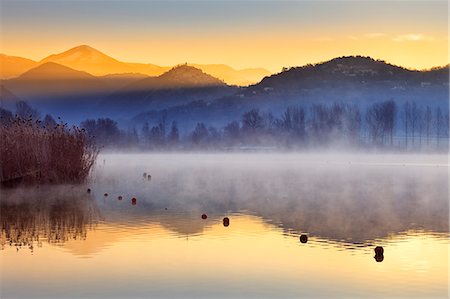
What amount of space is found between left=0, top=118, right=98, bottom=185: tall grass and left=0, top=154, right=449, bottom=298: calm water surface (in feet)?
4.50

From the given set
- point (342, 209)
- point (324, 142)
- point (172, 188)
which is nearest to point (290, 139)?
point (324, 142)

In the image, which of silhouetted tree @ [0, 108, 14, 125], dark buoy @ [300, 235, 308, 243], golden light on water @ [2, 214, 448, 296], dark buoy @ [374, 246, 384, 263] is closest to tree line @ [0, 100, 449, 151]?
silhouetted tree @ [0, 108, 14, 125]

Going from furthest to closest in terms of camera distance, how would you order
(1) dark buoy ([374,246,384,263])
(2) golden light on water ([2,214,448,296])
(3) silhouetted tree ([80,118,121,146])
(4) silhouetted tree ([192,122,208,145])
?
(3) silhouetted tree ([80,118,121,146]) < (4) silhouetted tree ([192,122,208,145]) < (1) dark buoy ([374,246,384,263]) < (2) golden light on water ([2,214,448,296])

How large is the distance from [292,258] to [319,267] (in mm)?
1242

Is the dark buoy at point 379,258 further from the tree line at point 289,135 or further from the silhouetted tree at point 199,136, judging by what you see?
the silhouetted tree at point 199,136

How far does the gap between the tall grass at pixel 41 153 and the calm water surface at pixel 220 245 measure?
1371mm

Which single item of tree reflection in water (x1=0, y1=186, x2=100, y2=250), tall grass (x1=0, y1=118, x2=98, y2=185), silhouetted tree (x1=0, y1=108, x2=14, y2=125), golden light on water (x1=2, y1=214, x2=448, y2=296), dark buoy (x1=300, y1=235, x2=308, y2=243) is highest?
silhouetted tree (x1=0, y1=108, x2=14, y2=125)

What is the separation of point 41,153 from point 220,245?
60.8 ft

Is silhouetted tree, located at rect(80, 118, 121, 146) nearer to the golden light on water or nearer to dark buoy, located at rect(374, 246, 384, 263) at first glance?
the golden light on water

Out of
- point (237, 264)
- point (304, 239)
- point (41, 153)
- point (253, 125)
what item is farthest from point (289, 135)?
point (237, 264)

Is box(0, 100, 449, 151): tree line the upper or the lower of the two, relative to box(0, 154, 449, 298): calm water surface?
upper

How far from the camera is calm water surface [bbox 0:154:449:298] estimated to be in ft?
49.6

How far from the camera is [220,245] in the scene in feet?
66.6

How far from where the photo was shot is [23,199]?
31016 millimetres
